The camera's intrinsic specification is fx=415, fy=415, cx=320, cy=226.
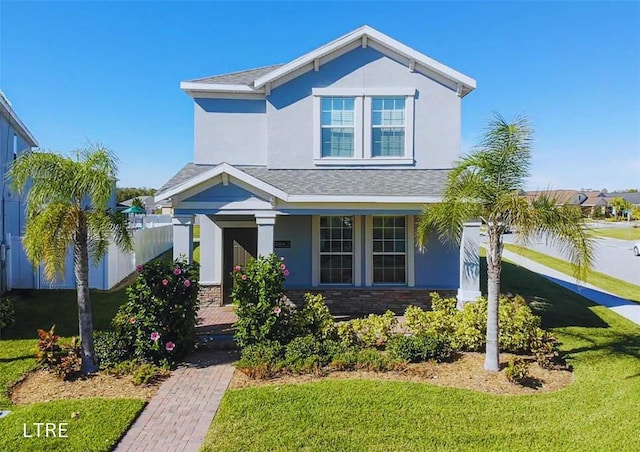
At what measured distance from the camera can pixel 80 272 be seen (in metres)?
7.88

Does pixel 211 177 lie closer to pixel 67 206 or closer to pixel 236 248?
pixel 67 206

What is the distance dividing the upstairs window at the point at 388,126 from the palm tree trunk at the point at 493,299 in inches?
Answer: 204

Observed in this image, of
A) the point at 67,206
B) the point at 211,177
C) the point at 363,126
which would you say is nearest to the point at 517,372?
the point at 211,177

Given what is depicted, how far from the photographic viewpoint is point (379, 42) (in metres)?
12.3

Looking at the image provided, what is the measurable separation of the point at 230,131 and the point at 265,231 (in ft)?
14.4

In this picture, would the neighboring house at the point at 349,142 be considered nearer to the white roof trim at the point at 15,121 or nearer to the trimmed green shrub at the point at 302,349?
the trimmed green shrub at the point at 302,349

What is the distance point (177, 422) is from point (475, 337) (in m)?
6.27

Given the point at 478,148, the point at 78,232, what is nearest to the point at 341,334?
the point at 478,148

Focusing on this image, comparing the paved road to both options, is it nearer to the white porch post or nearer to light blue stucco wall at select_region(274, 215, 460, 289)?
light blue stucco wall at select_region(274, 215, 460, 289)

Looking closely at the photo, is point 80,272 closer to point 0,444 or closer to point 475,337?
point 0,444

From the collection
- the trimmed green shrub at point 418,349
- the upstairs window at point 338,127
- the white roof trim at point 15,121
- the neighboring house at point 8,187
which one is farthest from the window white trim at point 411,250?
the white roof trim at point 15,121

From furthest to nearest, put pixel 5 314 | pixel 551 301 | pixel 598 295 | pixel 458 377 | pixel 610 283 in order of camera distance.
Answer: pixel 610 283 < pixel 598 295 < pixel 551 301 < pixel 5 314 < pixel 458 377

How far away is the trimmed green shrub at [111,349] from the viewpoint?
8109 millimetres

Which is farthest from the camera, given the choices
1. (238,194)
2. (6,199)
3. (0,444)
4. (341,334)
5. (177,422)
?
(6,199)
